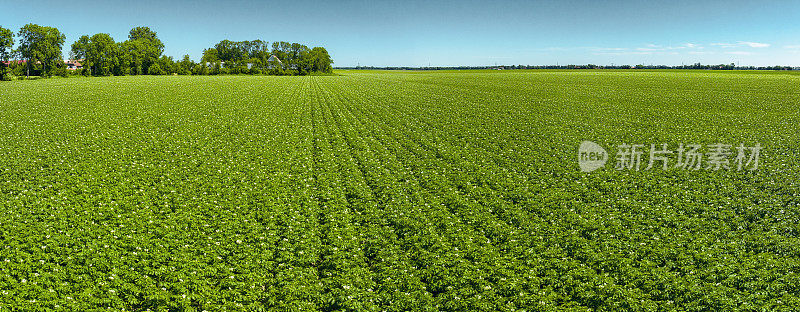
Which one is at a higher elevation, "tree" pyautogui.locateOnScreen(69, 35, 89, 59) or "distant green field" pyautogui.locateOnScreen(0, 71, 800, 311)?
"tree" pyautogui.locateOnScreen(69, 35, 89, 59)

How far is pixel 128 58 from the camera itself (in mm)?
131875

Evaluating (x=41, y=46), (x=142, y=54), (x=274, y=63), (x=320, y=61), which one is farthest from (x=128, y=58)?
(x=320, y=61)

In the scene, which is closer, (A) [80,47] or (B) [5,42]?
(B) [5,42]

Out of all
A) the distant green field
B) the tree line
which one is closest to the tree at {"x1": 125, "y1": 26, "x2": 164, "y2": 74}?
the tree line

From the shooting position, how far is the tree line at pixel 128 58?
11038 cm

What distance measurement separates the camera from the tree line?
110375 millimetres

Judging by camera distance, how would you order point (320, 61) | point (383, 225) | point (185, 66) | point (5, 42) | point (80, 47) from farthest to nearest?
1. point (320, 61)
2. point (185, 66)
3. point (80, 47)
4. point (5, 42)
5. point (383, 225)

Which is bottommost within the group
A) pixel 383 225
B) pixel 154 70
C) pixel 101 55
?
pixel 383 225

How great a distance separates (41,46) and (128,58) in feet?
74.8

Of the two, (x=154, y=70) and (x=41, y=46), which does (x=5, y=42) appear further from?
(x=154, y=70)

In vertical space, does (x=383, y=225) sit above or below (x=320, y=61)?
below

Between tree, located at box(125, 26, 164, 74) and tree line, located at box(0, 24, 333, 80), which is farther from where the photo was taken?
tree, located at box(125, 26, 164, 74)

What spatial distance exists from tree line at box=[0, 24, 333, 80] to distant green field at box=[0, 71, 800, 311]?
104 meters

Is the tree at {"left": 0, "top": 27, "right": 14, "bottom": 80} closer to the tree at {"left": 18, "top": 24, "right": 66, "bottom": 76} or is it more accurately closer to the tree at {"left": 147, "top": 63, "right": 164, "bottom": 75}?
the tree at {"left": 18, "top": 24, "right": 66, "bottom": 76}
